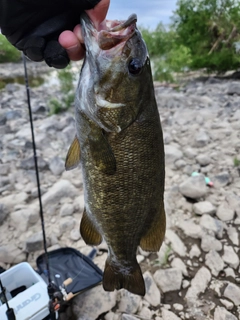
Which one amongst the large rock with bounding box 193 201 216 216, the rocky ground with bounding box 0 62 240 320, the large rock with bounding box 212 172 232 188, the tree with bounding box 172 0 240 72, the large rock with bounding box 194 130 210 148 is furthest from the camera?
the tree with bounding box 172 0 240 72

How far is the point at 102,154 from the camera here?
1.51m

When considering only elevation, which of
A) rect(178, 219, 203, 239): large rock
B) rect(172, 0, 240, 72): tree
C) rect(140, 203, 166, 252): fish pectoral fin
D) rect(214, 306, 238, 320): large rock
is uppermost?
rect(172, 0, 240, 72): tree

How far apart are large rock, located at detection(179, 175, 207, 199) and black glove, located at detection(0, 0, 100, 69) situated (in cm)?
230

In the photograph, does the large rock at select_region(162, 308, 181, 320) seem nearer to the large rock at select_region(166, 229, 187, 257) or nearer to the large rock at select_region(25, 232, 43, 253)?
the large rock at select_region(166, 229, 187, 257)

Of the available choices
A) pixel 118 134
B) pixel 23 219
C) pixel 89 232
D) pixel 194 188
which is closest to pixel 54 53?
pixel 118 134

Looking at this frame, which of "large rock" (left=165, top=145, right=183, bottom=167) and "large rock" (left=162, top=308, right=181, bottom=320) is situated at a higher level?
"large rock" (left=165, top=145, right=183, bottom=167)

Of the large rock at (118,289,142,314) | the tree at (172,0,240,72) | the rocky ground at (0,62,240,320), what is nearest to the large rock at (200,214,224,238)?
the rocky ground at (0,62,240,320)

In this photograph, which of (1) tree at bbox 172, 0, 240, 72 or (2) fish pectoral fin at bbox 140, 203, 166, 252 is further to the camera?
(1) tree at bbox 172, 0, 240, 72

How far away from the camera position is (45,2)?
1520 millimetres

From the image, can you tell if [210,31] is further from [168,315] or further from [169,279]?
[168,315]

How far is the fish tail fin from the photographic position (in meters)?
1.79

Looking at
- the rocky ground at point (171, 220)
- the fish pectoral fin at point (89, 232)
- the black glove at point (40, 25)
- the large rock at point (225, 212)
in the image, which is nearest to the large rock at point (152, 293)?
the rocky ground at point (171, 220)

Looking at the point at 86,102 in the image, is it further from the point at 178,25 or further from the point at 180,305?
the point at 178,25

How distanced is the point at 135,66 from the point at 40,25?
0.57 meters
